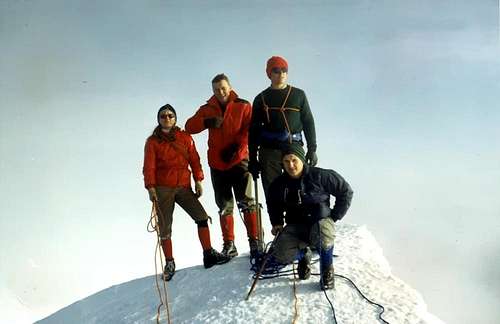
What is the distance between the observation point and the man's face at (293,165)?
548 cm

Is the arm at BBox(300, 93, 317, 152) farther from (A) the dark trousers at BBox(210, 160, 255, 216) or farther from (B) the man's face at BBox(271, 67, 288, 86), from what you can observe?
(A) the dark trousers at BBox(210, 160, 255, 216)

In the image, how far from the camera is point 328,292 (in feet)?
18.3

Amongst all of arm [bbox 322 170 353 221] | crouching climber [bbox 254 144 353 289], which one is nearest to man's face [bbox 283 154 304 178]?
crouching climber [bbox 254 144 353 289]

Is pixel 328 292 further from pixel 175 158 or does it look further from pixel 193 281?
pixel 175 158

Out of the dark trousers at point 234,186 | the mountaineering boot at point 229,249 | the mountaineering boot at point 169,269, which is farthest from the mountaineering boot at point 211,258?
the dark trousers at point 234,186

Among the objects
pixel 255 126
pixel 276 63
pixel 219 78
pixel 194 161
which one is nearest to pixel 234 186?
pixel 194 161

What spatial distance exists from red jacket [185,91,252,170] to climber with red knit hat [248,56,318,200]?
32cm

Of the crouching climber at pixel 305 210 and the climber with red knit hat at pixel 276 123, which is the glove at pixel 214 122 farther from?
the crouching climber at pixel 305 210

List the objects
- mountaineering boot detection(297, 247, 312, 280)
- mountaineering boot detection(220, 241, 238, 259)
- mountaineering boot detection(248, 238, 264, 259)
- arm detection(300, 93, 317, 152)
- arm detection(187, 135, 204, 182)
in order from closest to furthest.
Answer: mountaineering boot detection(297, 247, 312, 280), arm detection(300, 93, 317, 152), mountaineering boot detection(248, 238, 264, 259), arm detection(187, 135, 204, 182), mountaineering boot detection(220, 241, 238, 259)

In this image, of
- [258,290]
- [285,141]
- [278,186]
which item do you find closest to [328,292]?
[258,290]

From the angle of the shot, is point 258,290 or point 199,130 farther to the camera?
point 199,130

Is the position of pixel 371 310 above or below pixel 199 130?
below

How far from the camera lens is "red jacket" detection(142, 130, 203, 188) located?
23.2 ft

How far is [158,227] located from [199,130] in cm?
184
